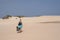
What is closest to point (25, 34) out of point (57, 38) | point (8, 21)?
point (8, 21)

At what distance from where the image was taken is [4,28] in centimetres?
123

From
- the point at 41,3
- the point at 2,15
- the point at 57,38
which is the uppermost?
the point at 41,3

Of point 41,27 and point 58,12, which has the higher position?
point 58,12

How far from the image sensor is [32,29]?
4.03 feet

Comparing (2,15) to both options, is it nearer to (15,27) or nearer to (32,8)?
(15,27)

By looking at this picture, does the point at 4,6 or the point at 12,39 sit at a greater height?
the point at 4,6

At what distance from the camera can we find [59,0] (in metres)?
1.20

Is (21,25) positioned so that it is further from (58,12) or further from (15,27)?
(58,12)

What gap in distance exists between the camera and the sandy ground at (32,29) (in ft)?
3.99

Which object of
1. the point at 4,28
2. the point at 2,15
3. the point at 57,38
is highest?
the point at 2,15

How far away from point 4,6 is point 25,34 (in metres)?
0.40

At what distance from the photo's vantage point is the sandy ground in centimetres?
122

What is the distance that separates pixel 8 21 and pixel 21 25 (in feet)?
0.53

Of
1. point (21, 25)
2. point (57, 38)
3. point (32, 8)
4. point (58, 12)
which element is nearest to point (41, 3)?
point (32, 8)
